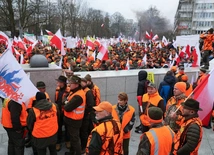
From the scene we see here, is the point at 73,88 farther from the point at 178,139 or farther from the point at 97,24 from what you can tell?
the point at 97,24

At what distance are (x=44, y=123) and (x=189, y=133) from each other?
2416 mm

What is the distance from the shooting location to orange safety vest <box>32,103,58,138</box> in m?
3.87

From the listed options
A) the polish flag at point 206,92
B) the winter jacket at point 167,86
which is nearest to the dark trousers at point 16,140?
the polish flag at point 206,92

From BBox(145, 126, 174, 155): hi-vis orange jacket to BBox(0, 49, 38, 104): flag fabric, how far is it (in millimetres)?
2399

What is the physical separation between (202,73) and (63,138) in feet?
16.4

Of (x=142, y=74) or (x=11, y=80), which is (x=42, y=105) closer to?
(x=11, y=80)

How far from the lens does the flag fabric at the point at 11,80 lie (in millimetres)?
3873

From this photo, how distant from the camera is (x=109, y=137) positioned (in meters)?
3.08

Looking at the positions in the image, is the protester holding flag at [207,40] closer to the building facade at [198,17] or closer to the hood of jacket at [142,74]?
the hood of jacket at [142,74]

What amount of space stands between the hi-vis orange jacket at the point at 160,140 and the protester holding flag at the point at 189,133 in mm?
380

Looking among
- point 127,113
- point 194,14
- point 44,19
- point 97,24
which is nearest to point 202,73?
point 127,113

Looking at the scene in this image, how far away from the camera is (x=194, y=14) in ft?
257

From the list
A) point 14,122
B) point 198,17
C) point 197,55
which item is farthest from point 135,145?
point 198,17

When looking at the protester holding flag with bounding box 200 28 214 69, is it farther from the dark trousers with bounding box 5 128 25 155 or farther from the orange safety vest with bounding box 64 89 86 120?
the dark trousers with bounding box 5 128 25 155
